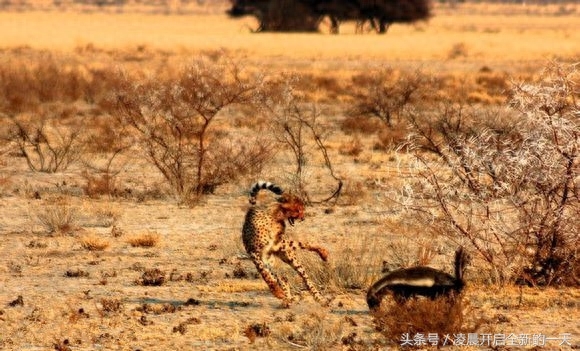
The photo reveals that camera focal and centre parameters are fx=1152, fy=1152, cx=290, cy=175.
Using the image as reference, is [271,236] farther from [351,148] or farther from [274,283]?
[351,148]

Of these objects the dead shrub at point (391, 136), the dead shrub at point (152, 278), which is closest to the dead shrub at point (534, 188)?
the dead shrub at point (152, 278)

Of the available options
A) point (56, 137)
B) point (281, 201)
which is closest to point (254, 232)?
point (281, 201)

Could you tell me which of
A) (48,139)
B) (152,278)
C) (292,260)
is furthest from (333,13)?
(292,260)

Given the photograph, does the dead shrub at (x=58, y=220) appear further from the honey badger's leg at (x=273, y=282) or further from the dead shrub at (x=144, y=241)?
the honey badger's leg at (x=273, y=282)

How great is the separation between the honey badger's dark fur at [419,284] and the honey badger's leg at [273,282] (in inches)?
35.7

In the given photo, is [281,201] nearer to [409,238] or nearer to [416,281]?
[416,281]

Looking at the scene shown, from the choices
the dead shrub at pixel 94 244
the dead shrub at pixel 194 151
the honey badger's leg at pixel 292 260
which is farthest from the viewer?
the dead shrub at pixel 194 151

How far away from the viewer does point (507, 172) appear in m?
8.84

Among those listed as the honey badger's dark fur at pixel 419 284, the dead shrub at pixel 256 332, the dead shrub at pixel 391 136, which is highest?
the honey badger's dark fur at pixel 419 284

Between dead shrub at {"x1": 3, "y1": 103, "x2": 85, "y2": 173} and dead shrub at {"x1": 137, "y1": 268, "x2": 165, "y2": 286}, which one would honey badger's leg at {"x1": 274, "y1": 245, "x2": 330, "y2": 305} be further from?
dead shrub at {"x1": 3, "y1": 103, "x2": 85, "y2": 173}

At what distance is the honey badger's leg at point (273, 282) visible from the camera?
8273 mm

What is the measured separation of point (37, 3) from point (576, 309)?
150 m

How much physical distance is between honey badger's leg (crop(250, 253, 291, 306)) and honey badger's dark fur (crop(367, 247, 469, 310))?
0.91 metres

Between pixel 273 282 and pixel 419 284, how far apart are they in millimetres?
1188
